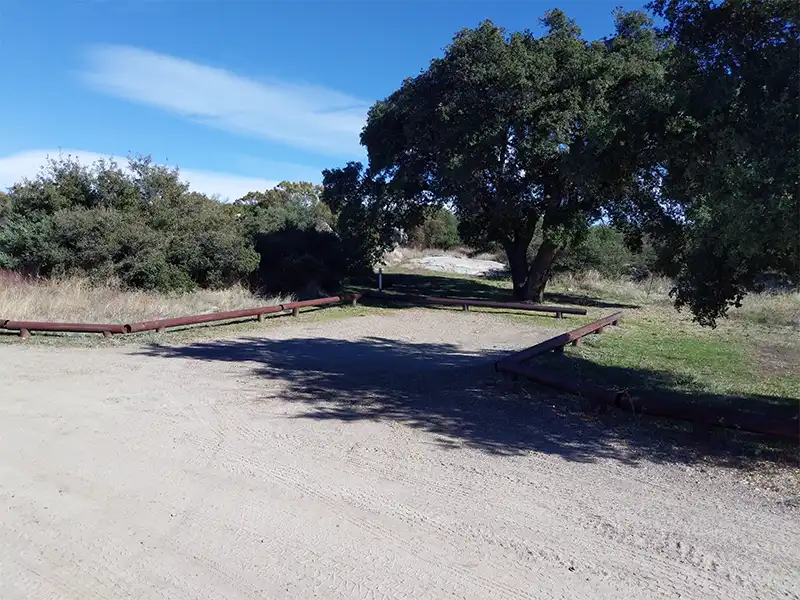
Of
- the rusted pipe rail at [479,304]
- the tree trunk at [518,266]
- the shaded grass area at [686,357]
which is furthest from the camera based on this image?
the tree trunk at [518,266]

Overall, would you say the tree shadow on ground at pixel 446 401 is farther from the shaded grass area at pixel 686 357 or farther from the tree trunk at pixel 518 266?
the tree trunk at pixel 518 266

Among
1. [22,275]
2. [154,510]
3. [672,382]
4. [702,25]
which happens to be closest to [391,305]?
[22,275]

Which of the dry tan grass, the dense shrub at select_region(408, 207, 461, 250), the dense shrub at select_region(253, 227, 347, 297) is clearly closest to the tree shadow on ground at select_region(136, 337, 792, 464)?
the dry tan grass

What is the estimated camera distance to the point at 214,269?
21.3 m

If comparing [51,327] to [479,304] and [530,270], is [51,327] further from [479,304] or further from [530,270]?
[530,270]

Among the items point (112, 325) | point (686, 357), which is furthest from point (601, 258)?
point (112, 325)

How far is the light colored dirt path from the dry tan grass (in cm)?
655

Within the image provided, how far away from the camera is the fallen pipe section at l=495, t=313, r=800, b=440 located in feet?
19.0

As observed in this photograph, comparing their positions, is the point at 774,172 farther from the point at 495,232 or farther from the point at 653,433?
the point at 495,232

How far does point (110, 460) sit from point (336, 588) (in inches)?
119

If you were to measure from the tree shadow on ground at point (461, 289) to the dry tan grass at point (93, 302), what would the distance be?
9.06 meters

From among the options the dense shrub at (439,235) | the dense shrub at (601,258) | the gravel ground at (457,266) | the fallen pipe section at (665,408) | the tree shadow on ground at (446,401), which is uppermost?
the dense shrub at (439,235)

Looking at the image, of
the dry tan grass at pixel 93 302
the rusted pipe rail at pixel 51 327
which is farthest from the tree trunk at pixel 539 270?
the rusted pipe rail at pixel 51 327

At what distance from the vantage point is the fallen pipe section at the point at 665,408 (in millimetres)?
5785
